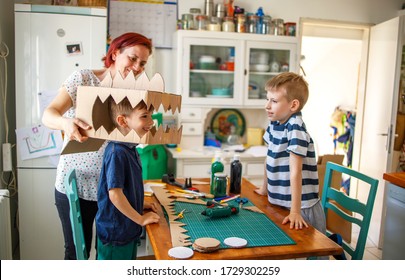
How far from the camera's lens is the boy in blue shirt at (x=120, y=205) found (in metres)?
1.07

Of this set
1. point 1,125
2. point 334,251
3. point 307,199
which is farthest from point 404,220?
point 1,125

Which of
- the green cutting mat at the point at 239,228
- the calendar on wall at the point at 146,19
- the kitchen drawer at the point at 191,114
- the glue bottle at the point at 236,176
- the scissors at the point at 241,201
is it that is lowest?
the green cutting mat at the point at 239,228

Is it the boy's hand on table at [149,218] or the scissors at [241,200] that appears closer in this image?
the boy's hand on table at [149,218]

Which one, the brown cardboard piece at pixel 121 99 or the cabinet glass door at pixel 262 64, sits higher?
the cabinet glass door at pixel 262 64

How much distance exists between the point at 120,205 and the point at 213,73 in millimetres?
1757

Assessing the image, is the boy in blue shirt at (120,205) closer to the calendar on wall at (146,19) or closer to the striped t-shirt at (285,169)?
the striped t-shirt at (285,169)

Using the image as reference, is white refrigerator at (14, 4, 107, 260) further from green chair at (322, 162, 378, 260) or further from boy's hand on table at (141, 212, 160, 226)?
green chair at (322, 162, 378, 260)

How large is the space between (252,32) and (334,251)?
1897 millimetres

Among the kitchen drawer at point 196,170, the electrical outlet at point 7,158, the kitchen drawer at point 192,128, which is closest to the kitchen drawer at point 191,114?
the kitchen drawer at point 192,128

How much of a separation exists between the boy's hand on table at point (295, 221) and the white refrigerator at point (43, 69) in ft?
4.34

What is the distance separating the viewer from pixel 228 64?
263 cm

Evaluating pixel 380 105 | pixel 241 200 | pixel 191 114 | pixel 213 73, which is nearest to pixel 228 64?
pixel 213 73

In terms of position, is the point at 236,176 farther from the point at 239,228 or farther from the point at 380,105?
the point at 380,105

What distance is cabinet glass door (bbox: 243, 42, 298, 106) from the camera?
2.62m
